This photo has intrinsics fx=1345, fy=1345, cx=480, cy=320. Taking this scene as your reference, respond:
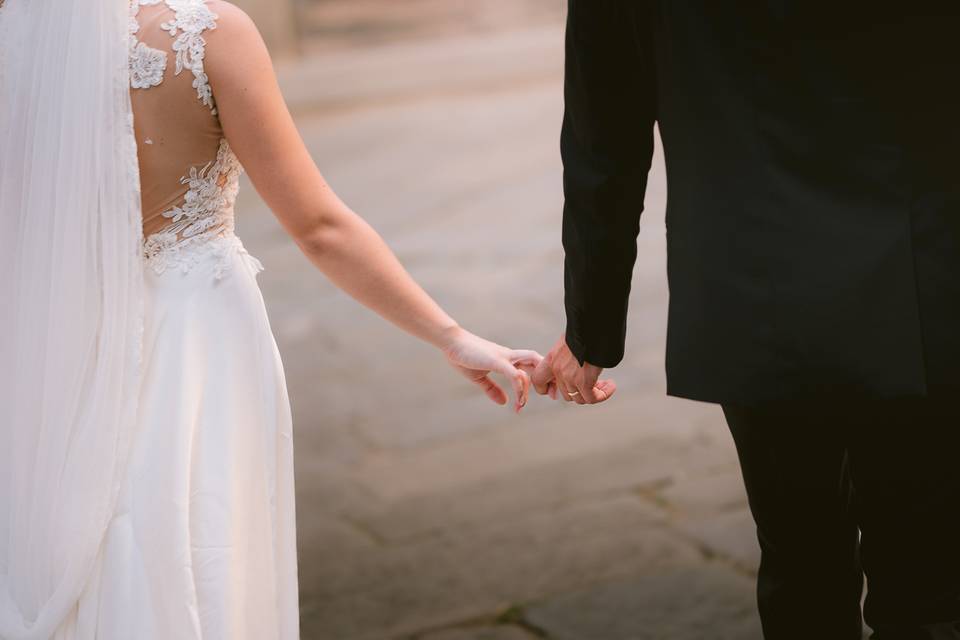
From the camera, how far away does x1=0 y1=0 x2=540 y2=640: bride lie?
196cm

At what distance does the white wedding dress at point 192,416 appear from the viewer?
1961 millimetres

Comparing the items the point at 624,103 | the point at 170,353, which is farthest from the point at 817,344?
the point at 170,353

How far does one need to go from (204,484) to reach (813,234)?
37.3 inches

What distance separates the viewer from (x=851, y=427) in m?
1.85

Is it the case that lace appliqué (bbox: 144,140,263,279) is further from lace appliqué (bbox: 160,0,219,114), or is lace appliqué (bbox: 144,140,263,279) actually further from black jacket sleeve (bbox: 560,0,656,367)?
black jacket sleeve (bbox: 560,0,656,367)

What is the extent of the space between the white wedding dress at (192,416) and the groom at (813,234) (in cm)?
55

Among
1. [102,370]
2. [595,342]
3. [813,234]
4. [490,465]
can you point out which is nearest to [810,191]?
[813,234]

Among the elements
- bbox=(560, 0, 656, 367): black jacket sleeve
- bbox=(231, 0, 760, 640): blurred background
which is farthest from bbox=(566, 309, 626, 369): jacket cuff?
bbox=(231, 0, 760, 640): blurred background

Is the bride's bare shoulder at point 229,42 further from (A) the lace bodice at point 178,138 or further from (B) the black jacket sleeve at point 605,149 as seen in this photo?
(B) the black jacket sleeve at point 605,149

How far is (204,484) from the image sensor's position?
200 centimetres

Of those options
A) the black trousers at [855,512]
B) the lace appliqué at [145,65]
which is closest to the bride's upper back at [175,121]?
the lace appliqué at [145,65]

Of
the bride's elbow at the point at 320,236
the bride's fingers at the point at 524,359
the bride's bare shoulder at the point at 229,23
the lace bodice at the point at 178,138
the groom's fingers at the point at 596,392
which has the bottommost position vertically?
the groom's fingers at the point at 596,392

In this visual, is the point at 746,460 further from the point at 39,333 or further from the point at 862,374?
the point at 39,333

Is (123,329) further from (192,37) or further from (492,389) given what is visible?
(492,389)
